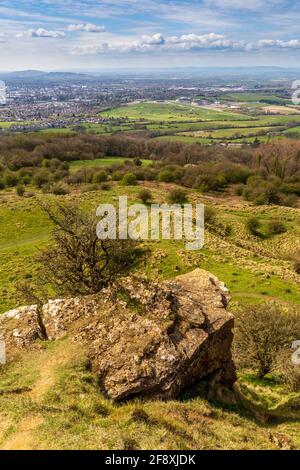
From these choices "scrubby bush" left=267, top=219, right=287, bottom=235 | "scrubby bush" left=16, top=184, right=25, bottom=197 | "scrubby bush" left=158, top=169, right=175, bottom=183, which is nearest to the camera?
"scrubby bush" left=267, top=219, right=287, bottom=235

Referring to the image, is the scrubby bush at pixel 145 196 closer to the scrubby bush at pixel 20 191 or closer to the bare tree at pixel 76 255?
the scrubby bush at pixel 20 191

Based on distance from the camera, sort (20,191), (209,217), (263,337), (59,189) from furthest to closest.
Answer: (59,189), (20,191), (209,217), (263,337)

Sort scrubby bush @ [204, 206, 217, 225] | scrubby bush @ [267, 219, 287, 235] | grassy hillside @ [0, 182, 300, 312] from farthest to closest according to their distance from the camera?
scrubby bush @ [267, 219, 287, 235] < scrubby bush @ [204, 206, 217, 225] < grassy hillside @ [0, 182, 300, 312]

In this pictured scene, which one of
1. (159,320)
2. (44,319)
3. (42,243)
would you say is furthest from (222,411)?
(42,243)

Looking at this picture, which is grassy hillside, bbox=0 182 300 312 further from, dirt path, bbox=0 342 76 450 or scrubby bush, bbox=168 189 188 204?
dirt path, bbox=0 342 76 450

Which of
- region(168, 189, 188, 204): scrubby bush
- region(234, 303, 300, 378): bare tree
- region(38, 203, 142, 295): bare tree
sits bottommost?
region(234, 303, 300, 378): bare tree

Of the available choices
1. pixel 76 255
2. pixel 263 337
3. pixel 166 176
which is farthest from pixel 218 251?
pixel 166 176

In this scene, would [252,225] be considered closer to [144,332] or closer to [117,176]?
[117,176]

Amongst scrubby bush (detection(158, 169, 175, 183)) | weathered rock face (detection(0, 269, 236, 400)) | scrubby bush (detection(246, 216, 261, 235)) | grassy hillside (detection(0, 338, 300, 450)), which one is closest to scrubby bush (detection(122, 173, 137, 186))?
scrubby bush (detection(158, 169, 175, 183))
